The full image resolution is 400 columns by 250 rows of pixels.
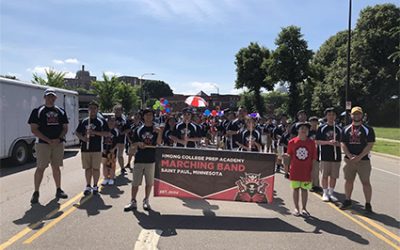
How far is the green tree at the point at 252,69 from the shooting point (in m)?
63.8

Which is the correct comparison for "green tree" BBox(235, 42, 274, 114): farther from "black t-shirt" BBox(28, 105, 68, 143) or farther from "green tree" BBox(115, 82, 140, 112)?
"black t-shirt" BBox(28, 105, 68, 143)

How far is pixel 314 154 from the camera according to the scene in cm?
700

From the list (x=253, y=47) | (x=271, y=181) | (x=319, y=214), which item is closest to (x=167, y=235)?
(x=271, y=181)

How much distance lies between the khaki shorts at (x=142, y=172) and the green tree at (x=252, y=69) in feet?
187

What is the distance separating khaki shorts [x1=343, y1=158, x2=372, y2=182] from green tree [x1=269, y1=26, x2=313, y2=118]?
46.3m

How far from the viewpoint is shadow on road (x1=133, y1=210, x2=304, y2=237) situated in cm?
600

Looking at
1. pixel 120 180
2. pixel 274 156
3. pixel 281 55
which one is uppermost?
pixel 281 55

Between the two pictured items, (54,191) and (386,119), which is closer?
(54,191)

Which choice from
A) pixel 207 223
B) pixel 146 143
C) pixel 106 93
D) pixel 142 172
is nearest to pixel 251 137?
pixel 146 143

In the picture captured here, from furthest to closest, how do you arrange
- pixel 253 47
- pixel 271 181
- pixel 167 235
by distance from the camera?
pixel 253 47 → pixel 271 181 → pixel 167 235

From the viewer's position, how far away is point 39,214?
6660 millimetres

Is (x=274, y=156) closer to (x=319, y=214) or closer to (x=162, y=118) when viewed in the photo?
(x=319, y=214)

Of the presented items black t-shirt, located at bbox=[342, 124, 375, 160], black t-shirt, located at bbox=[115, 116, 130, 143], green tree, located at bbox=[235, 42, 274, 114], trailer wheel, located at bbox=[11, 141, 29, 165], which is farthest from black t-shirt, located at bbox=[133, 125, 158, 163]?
green tree, located at bbox=[235, 42, 274, 114]

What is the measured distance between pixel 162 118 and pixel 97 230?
14260mm
